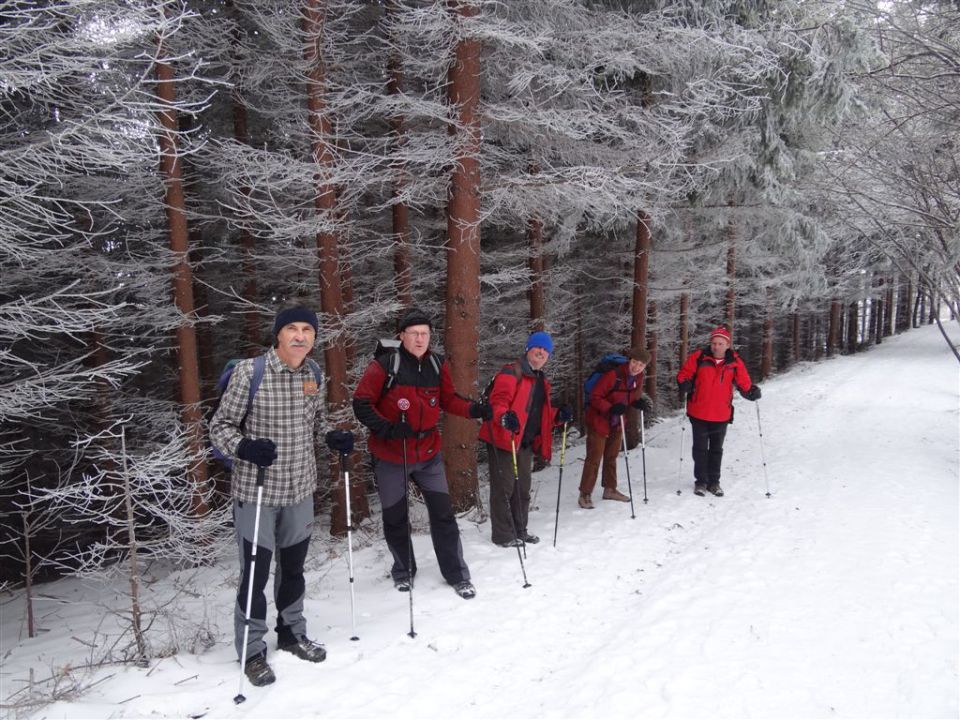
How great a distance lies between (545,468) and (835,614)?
799 cm

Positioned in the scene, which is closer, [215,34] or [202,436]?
[202,436]

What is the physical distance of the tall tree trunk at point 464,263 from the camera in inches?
275

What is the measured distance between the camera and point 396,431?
475cm

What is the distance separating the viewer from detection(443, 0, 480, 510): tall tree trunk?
23.0 ft

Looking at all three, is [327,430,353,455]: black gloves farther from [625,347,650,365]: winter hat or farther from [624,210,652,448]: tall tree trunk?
[624,210,652,448]: tall tree trunk

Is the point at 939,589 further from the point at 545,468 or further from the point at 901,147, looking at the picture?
the point at 545,468

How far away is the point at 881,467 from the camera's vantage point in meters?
9.01

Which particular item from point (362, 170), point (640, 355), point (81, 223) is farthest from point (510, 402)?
point (81, 223)

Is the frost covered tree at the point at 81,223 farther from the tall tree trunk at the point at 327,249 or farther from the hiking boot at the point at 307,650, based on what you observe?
the hiking boot at the point at 307,650

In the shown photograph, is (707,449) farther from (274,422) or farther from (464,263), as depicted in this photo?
(274,422)

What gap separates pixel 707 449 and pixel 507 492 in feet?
12.1

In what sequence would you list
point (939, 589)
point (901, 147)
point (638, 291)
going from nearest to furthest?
1. point (939, 589)
2. point (901, 147)
3. point (638, 291)

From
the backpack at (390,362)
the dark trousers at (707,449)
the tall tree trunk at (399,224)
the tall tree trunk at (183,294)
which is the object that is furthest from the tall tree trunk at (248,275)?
the dark trousers at (707,449)

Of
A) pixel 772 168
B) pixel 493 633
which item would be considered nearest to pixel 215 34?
pixel 493 633
